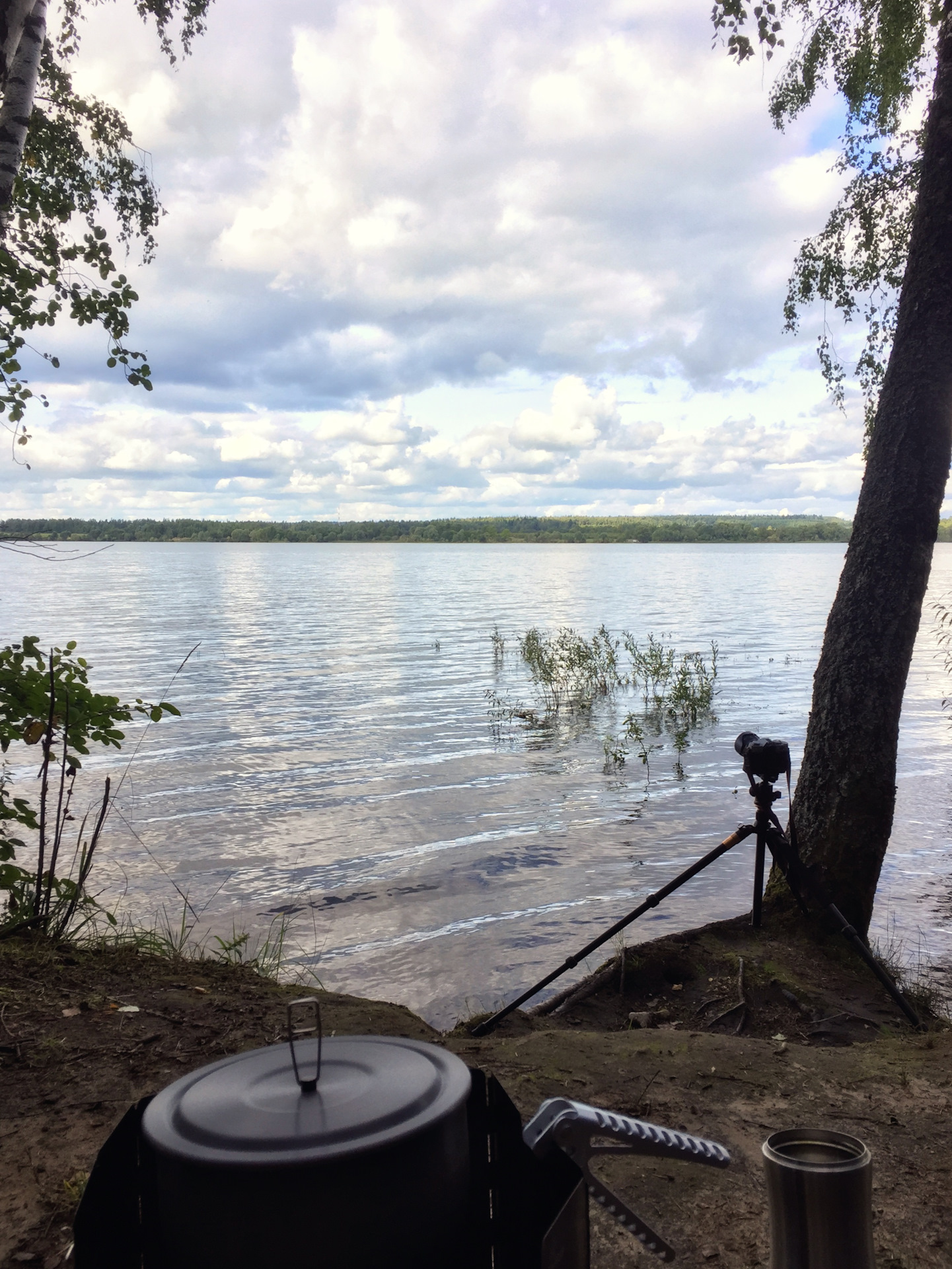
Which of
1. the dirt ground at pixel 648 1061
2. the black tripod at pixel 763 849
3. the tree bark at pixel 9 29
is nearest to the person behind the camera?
the dirt ground at pixel 648 1061

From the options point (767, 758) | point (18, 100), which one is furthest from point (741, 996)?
point (18, 100)

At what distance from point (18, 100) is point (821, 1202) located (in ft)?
19.5

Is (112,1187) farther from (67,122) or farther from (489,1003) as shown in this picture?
(67,122)

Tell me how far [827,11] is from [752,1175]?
8366mm

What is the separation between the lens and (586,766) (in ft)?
42.2

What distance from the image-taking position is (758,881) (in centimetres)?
509

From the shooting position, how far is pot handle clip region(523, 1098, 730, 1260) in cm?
157

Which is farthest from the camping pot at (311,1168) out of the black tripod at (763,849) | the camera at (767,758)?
the camera at (767,758)

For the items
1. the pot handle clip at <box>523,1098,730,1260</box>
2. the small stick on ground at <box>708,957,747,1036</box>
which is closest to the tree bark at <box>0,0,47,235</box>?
the pot handle clip at <box>523,1098,730,1260</box>

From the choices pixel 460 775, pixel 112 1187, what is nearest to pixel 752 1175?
pixel 112 1187

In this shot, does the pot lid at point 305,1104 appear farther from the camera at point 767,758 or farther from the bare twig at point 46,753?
the bare twig at point 46,753

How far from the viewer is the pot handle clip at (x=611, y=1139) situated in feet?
5.16

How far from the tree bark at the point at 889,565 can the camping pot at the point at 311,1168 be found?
4.66 metres

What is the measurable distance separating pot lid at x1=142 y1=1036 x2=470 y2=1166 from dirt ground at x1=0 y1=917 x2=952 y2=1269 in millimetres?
1573
